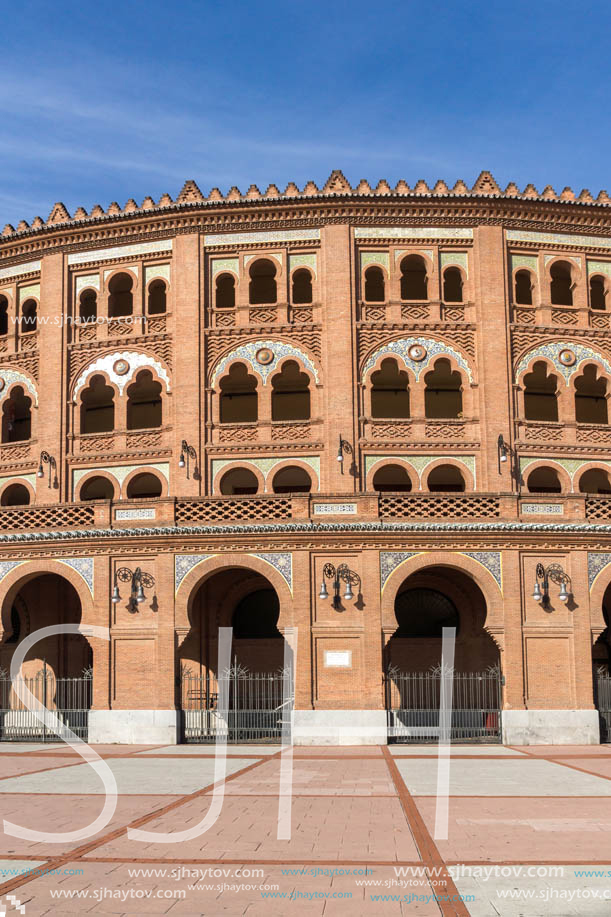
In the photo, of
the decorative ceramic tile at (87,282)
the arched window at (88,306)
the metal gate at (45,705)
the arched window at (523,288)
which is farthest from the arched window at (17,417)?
the arched window at (523,288)

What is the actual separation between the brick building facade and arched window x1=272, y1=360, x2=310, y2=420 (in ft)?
0.21

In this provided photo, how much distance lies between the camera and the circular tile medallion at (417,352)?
91.9 ft

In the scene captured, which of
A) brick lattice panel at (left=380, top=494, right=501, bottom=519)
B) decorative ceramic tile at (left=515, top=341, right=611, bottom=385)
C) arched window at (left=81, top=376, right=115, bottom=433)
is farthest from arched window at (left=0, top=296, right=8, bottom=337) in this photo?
decorative ceramic tile at (left=515, top=341, right=611, bottom=385)

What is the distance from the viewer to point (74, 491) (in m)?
28.8

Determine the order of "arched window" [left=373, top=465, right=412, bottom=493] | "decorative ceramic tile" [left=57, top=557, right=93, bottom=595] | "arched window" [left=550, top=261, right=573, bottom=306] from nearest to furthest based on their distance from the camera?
1. "decorative ceramic tile" [left=57, top=557, right=93, bottom=595]
2. "arched window" [left=373, top=465, right=412, bottom=493]
3. "arched window" [left=550, top=261, right=573, bottom=306]

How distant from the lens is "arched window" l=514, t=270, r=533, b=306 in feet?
95.7

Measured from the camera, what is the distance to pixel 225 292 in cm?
3038

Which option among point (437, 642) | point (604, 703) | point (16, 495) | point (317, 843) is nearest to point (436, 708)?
point (437, 642)

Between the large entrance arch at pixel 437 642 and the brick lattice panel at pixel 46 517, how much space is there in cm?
881

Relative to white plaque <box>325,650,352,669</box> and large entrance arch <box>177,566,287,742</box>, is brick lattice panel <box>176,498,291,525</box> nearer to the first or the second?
large entrance arch <box>177,566,287,742</box>

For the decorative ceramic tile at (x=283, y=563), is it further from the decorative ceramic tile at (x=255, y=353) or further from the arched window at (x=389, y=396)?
the arched window at (x=389, y=396)

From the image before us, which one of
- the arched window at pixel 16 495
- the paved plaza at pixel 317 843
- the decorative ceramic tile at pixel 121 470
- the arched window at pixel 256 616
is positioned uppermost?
the decorative ceramic tile at pixel 121 470

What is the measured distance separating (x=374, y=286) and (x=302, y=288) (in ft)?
7.44

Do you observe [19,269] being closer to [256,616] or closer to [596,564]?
[256,616]
